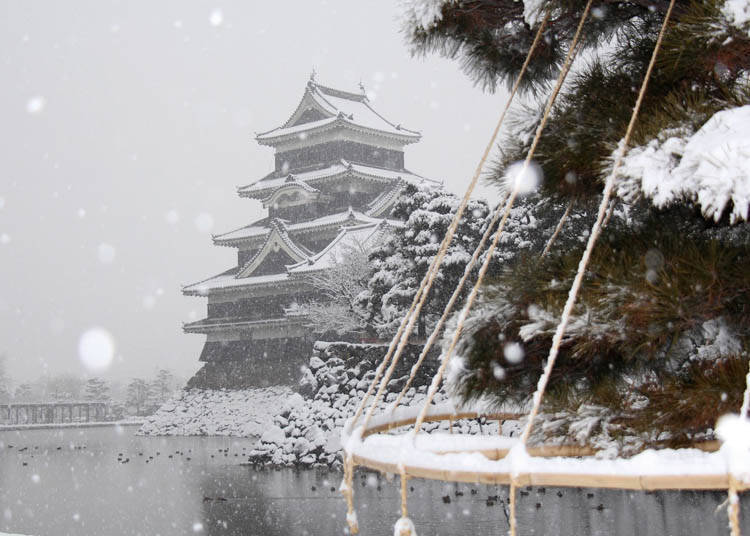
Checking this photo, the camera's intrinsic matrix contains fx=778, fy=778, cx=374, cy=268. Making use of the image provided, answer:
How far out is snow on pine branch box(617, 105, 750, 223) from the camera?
1583mm

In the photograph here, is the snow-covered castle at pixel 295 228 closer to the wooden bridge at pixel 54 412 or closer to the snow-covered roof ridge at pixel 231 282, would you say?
the snow-covered roof ridge at pixel 231 282

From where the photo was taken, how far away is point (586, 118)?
2.35m

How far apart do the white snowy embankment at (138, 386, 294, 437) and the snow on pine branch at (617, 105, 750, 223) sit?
18752mm

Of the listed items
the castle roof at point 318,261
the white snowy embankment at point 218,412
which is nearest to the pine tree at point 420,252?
the castle roof at point 318,261

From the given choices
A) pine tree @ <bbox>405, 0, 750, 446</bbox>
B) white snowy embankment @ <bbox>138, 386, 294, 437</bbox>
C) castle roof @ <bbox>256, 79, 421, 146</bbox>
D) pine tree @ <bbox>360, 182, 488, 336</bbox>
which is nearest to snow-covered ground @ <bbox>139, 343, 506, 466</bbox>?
pine tree @ <bbox>360, 182, 488, 336</bbox>

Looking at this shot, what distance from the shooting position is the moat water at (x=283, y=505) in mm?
7430

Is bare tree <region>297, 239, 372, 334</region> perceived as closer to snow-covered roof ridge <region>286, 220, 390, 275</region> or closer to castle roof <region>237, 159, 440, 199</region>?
snow-covered roof ridge <region>286, 220, 390, 275</region>

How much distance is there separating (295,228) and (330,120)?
13.0 feet

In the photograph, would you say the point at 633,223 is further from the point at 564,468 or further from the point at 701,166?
the point at 564,468

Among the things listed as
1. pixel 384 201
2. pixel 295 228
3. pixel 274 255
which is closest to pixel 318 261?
pixel 274 255

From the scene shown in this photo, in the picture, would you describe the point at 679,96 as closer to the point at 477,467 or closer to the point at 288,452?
the point at 477,467

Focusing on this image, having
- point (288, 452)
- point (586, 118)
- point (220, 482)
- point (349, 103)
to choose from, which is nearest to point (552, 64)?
point (586, 118)

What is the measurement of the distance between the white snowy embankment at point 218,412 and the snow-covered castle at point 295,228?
20.2 inches

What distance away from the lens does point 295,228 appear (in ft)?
81.5
